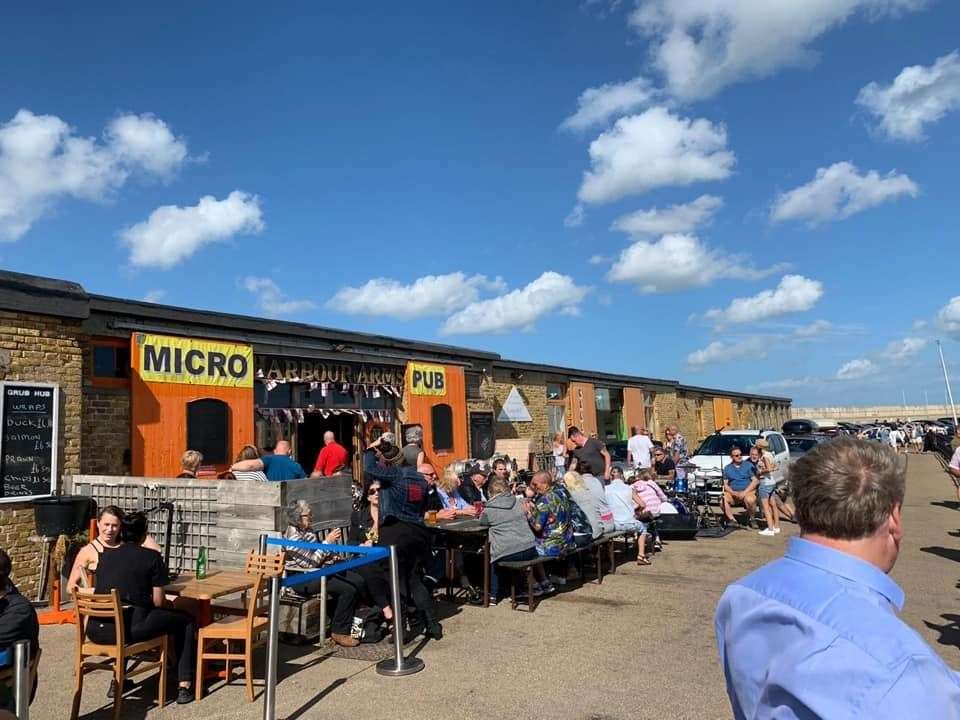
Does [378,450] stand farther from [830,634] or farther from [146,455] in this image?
[830,634]

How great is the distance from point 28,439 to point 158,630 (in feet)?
14.3

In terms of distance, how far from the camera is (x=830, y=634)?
121cm

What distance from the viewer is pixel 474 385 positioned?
56.3ft

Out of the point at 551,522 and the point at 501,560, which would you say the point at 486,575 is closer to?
the point at 501,560

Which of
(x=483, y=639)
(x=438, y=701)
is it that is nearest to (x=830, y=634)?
(x=438, y=701)

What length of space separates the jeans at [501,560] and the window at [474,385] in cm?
924

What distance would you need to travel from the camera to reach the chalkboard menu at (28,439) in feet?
25.3

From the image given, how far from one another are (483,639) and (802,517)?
5237mm

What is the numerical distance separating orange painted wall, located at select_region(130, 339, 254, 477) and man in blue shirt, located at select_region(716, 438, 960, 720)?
9.04 metres

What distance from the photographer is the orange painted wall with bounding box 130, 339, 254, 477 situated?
8.98m

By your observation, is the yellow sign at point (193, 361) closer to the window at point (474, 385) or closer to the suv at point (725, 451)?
the window at point (474, 385)

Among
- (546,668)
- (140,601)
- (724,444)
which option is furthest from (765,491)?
(140,601)

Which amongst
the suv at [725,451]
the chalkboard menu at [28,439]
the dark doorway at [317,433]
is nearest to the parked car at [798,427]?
the suv at [725,451]

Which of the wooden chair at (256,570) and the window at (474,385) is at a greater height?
the window at (474,385)
